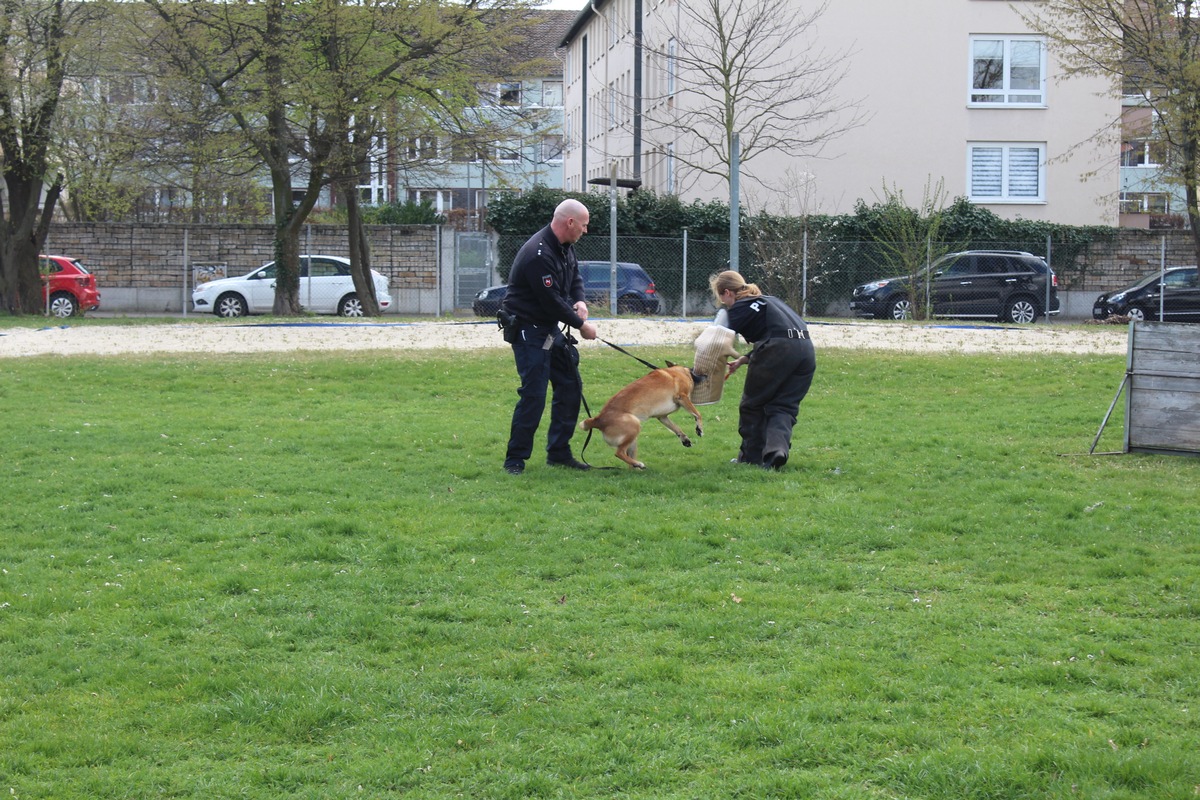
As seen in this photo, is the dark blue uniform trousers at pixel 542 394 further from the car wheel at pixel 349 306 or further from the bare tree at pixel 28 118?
the car wheel at pixel 349 306

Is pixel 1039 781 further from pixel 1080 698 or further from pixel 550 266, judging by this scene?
pixel 550 266

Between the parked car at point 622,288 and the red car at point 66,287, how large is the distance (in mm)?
9459

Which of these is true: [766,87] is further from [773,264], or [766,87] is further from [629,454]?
[629,454]

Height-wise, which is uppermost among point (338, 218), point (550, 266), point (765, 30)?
point (765, 30)

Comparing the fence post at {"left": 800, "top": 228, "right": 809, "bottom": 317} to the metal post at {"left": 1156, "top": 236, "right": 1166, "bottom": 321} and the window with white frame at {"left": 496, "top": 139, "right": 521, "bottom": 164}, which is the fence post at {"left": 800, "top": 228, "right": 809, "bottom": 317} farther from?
the metal post at {"left": 1156, "top": 236, "right": 1166, "bottom": 321}

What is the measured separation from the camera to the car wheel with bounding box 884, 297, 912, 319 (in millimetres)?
25389

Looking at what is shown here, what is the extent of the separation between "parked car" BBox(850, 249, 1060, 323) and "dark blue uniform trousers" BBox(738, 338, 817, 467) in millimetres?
16969

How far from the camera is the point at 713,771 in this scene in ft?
12.8

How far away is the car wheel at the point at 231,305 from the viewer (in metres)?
28.9

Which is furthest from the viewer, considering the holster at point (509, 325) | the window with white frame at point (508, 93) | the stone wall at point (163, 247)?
the stone wall at point (163, 247)

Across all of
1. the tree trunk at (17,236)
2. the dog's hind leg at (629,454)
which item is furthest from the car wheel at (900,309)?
the tree trunk at (17,236)

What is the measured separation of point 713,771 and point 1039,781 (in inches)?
39.1

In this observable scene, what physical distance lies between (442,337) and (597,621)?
1398 cm

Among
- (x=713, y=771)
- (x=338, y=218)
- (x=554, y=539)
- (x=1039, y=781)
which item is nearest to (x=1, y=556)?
(x=554, y=539)
